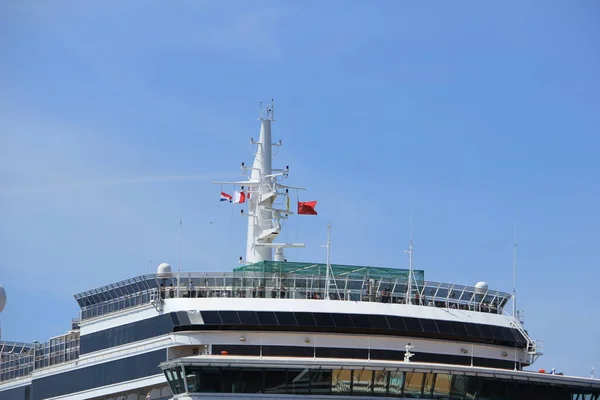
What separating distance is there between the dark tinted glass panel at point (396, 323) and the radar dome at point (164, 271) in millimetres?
13792

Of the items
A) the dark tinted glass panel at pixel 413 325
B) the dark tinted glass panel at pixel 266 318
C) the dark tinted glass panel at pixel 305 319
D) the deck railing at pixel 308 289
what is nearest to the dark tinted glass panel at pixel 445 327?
the dark tinted glass panel at pixel 413 325

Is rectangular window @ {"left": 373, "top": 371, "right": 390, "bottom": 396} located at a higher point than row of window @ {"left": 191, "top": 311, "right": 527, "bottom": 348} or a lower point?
lower

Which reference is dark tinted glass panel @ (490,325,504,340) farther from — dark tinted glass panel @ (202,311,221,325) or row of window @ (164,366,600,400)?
dark tinted glass panel @ (202,311,221,325)

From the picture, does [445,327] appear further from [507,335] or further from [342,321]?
[342,321]

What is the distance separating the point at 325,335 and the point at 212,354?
21.4 ft

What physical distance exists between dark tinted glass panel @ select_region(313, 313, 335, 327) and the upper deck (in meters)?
2.77

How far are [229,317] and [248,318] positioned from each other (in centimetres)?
112

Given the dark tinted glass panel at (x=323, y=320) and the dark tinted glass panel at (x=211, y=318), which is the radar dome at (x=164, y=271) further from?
the dark tinted glass panel at (x=323, y=320)

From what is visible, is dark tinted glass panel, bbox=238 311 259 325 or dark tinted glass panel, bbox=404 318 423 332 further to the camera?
dark tinted glass panel, bbox=404 318 423 332

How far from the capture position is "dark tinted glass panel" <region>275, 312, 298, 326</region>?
79000 millimetres

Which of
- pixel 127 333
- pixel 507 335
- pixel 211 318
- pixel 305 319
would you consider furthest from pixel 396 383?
pixel 127 333

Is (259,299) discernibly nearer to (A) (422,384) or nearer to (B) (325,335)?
(B) (325,335)

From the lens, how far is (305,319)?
260 feet

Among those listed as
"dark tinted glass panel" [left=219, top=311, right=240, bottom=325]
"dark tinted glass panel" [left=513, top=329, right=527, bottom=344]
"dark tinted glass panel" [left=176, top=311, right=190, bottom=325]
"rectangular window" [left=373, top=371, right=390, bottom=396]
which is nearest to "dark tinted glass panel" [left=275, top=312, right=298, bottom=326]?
"dark tinted glass panel" [left=219, top=311, right=240, bottom=325]
